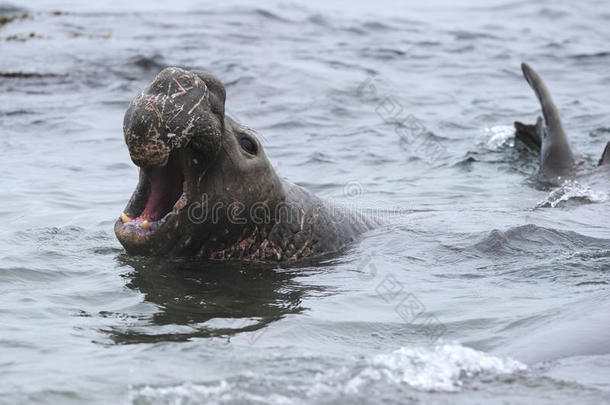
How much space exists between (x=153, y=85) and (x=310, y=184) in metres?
Result: 4.45

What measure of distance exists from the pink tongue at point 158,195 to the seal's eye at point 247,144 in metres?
0.48

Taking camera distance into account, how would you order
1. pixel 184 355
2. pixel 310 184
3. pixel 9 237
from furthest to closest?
pixel 310 184, pixel 9 237, pixel 184 355

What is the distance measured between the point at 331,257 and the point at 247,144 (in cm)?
105

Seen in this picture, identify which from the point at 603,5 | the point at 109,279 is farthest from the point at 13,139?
the point at 603,5

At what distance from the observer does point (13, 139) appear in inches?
416

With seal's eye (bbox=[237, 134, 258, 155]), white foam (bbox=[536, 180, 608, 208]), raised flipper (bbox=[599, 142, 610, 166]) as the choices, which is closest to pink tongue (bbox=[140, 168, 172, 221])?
seal's eye (bbox=[237, 134, 258, 155])

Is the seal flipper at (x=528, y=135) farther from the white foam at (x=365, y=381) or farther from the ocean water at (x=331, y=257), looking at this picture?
the white foam at (x=365, y=381)

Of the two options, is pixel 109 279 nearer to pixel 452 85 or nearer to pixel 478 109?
pixel 478 109

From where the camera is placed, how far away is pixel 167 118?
4855 millimetres

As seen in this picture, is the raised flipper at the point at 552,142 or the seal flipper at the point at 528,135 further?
the seal flipper at the point at 528,135

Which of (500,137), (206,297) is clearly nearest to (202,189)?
(206,297)

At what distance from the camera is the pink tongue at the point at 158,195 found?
17.2ft

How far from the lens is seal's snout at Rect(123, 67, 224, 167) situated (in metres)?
4.84

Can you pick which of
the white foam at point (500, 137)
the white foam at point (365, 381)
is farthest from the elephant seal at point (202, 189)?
the white foam at point (500, 137)
